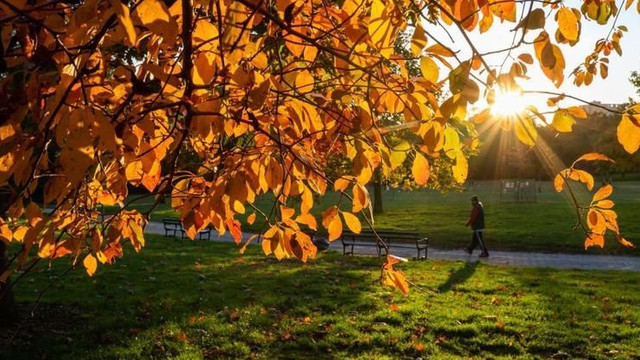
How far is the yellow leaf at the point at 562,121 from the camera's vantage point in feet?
5.23

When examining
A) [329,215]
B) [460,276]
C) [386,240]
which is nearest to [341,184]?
[329,215]

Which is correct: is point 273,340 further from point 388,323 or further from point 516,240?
point 516,240

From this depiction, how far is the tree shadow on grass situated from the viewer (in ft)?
18.1

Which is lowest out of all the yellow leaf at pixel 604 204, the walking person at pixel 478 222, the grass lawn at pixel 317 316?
the grass lawn at pixel 317 316

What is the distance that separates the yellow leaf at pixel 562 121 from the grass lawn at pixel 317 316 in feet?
13.7

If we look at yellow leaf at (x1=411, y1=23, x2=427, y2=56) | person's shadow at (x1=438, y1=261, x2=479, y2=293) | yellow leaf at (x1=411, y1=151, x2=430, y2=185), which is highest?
yellow leaf at (x1=411, y1=23, x2=427, y2=56)

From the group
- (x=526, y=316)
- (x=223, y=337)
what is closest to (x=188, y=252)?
(x=223, y=337)

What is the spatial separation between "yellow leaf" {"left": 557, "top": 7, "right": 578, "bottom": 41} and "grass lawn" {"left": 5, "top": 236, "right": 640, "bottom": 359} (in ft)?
14.6

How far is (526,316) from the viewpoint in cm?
697

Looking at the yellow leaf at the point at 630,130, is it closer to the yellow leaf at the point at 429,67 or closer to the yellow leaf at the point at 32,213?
the yellow leaf at the point at 429,67

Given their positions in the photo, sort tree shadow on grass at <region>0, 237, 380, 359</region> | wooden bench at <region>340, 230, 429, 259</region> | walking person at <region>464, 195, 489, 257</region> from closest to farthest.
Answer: tree shadow on grass at <region>0, 237, 380, 359</region> → wooden bench at <region>340, 230, 429, 259</region> → walking person at <region>464, 195, 489, 257</region>

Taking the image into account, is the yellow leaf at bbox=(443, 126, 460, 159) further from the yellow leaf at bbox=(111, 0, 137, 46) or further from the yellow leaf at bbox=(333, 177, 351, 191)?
the yellow leaf at bbox=(111, 0, 137, 46)

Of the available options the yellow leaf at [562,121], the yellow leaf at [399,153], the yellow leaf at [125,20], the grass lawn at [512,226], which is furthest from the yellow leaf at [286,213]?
the grass lawn at [512,226]

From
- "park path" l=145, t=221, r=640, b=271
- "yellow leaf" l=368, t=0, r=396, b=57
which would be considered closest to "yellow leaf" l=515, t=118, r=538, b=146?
"yellow leaf" l=368, t=0, r=396, b=57
